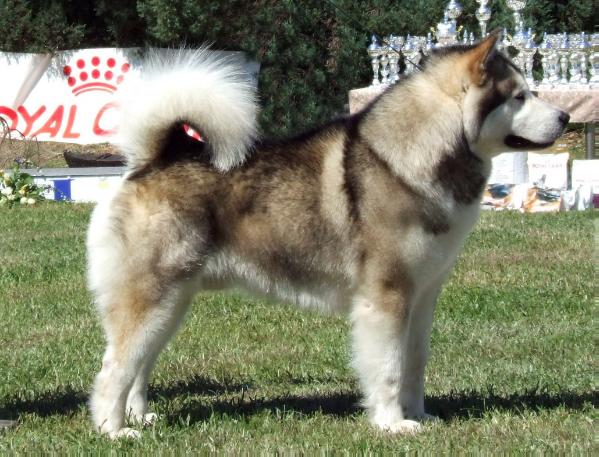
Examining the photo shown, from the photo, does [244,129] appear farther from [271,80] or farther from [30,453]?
[271,80]

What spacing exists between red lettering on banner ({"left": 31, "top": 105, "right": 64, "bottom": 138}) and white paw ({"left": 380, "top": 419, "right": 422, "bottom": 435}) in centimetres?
1400

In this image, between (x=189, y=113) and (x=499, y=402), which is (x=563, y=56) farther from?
(x=189, y=113)

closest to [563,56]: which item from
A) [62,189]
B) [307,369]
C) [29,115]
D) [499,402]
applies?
[62,189]

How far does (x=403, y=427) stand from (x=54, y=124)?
46.4 feet

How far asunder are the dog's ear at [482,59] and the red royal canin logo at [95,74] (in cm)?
1344

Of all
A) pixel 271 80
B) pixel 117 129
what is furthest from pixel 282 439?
pixel 271 80

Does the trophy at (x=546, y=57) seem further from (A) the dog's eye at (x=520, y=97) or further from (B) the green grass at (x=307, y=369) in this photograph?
(A) the dog's eye at (x=520, y=97)

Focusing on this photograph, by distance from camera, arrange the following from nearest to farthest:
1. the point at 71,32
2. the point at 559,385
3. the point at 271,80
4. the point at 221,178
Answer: the point at 221,178
the point at 559,385
the point at 271,80
the point at 71,32

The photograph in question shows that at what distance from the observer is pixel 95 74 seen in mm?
16812

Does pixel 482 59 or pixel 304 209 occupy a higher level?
pixel 482 59

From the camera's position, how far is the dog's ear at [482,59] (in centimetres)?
370

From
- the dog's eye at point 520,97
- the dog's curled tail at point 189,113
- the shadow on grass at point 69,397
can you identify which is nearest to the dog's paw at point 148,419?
the shadow on grass at point 69,397

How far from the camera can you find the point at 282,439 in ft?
12.0

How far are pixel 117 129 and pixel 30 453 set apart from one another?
1.31 metres
